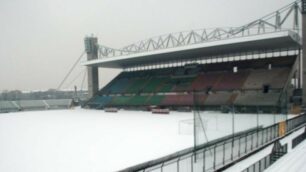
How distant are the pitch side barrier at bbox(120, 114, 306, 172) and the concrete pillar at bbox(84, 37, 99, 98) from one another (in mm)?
51718

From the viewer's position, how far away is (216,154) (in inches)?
392

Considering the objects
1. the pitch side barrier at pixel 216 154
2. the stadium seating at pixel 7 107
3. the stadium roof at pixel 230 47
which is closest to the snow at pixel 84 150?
the pitch side barrier at pixel 216 154

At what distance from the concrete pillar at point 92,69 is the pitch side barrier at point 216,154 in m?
51.7

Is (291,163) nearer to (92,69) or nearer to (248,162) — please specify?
(248,162)

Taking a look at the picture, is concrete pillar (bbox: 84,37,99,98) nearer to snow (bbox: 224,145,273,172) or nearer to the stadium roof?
the stadium roof

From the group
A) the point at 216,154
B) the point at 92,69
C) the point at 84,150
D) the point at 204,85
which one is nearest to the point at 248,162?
the point at 216,154

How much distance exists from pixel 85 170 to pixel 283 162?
7807 millimetres

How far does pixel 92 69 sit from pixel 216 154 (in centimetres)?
5681

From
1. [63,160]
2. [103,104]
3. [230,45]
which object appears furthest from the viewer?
[103,104]

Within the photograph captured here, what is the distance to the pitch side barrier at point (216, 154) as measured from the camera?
8145 millimetres

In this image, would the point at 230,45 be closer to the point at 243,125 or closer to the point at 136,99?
the point at 136,99

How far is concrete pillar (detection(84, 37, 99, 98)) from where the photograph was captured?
63697 mm

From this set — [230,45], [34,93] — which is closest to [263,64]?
[230,45]

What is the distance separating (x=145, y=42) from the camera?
53.8 m
